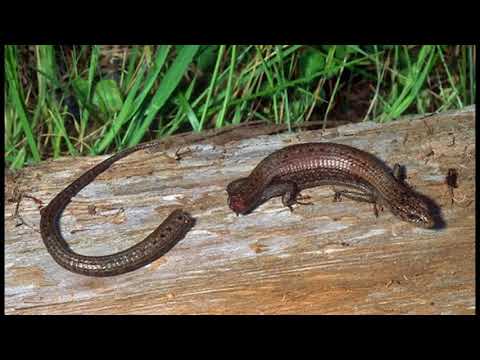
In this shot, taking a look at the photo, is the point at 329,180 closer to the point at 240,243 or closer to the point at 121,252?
the point at 240,243

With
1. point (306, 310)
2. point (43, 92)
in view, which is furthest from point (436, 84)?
point (43, 92)

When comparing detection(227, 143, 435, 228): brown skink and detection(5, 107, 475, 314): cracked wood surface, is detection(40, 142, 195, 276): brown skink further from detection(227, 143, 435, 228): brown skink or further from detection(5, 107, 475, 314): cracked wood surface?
detection(227, 143, 435, 228): brown skink

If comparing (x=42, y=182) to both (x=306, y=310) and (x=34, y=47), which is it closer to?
(x=34, y=47)

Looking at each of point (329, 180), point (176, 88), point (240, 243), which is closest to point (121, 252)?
point (240, 243)

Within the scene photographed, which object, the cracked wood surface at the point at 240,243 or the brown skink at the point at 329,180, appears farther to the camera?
the brown skink at the point at 329,180

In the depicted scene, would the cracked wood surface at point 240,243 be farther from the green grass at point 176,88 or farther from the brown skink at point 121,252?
the green grass at point 176,88

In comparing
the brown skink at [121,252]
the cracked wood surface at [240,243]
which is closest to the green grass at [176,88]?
the cracked wood surface at [240,243]
